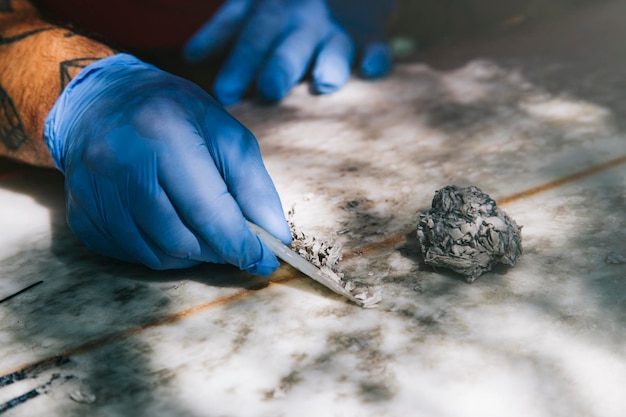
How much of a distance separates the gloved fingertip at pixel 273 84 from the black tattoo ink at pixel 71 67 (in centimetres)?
63

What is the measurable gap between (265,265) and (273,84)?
1.15 metres

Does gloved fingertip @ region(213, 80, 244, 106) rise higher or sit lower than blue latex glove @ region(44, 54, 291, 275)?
lower

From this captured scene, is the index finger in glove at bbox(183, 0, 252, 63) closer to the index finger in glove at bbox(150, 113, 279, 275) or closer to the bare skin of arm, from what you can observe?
the bare skin of arm

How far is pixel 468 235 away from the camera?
4.43 feet

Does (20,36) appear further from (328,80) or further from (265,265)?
(265,265)

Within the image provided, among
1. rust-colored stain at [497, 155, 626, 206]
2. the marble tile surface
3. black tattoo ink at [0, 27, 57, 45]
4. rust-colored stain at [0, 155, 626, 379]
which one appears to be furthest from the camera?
black tattoo ink at [0, 27, 57, 45]

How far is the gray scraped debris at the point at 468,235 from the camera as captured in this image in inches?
52.6

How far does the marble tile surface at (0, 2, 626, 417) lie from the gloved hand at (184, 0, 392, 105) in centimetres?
39

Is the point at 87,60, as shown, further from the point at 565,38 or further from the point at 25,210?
the point at 565,38

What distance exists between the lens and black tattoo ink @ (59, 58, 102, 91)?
74.4 inches

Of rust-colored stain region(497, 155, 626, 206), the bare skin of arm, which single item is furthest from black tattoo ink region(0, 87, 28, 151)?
rust-colored stain region(497, 155, 626, 206)

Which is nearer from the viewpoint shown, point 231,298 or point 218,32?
point 231,298

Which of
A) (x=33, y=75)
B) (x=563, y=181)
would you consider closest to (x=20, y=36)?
(x=33, y=75)

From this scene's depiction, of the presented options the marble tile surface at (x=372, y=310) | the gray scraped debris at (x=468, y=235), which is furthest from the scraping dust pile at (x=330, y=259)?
the gray scraped debris at (x=468, y=235)
